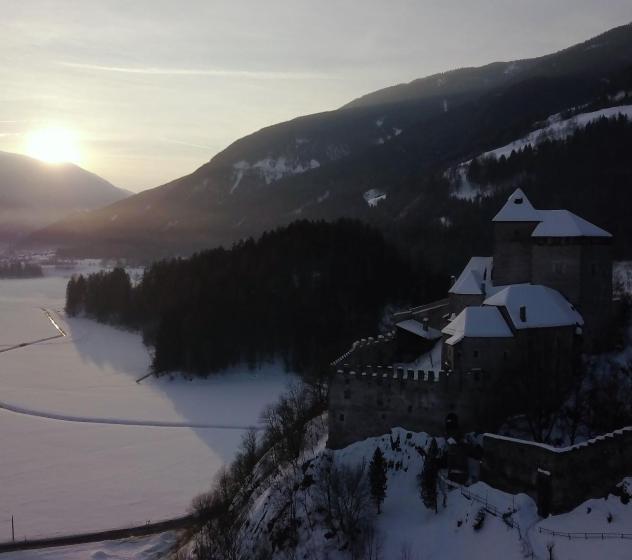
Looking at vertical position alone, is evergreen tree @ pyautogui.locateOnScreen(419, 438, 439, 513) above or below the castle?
below

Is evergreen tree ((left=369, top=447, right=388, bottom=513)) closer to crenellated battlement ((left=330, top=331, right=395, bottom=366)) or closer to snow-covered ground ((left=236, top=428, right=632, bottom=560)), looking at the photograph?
snow-covered ground ((left=236, top=428, right=632, bottom=560))

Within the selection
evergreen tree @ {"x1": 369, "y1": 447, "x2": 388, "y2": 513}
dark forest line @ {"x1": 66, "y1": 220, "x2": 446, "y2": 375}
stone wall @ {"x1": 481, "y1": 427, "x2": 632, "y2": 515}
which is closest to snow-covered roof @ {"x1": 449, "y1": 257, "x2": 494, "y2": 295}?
evergreen tree @ {"x1": 369, "y1": 447, "x2": 388, "y2": 513}

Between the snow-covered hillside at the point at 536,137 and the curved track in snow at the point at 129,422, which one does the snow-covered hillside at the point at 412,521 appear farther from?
the snow-covered hillside at the point at 536,137

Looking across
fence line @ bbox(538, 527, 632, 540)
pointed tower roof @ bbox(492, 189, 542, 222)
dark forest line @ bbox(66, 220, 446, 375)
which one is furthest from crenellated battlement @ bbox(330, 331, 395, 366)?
dark forest line @ bbox(66, 220, 446, 375)

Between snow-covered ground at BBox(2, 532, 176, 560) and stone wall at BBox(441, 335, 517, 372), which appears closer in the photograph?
stone wall at BBox(441, 335, 517, 372)

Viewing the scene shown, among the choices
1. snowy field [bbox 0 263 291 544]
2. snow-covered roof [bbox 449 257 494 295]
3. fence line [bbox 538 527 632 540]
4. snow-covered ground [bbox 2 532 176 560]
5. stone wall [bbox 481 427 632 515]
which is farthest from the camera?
snow-covered roof [bbox 449 257 494 295]

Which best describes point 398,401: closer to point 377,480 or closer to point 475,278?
point 377,480

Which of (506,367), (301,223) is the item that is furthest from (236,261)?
(506,367)

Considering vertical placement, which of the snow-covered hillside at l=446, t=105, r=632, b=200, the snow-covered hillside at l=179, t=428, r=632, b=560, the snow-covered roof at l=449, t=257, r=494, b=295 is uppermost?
the snow-covered hillside at l=446, t=105, r=632, b=200

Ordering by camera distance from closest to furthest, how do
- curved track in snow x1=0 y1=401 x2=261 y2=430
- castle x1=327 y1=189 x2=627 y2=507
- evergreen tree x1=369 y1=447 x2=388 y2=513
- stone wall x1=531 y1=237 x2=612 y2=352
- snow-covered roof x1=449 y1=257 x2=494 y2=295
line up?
evergreen tree x1=369 y1=447 x2=388 y2=513 < castle x1=327 y1=189 x2=627 y2=507 < stone wall x1=531 y1=237 x2=612 y2=352 < snow-covered roof x1=449 y1=257 x2=494 y2=295 < curved track in snow x1=0 y1=401 x2=261 y2=430
